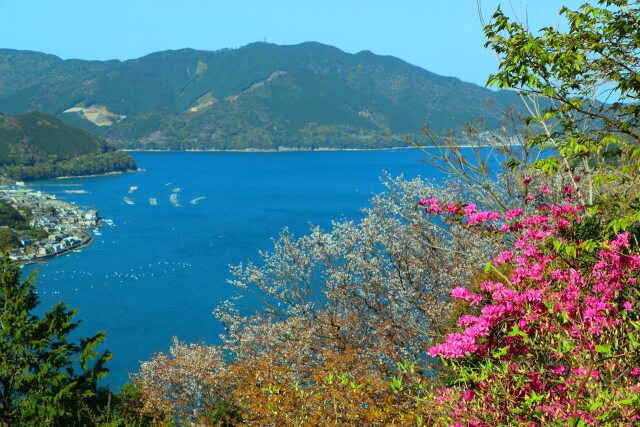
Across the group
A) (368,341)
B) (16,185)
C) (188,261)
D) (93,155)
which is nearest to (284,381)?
(368,341)

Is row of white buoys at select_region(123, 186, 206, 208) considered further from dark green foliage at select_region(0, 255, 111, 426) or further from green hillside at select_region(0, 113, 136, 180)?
dark green foliage at select_region(0, 255, 111, 426)

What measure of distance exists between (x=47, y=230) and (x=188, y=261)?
29.9 m

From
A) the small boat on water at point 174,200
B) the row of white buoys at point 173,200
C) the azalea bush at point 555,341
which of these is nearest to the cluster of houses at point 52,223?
the row of white buoys at point 173,200

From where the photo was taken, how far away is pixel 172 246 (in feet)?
251

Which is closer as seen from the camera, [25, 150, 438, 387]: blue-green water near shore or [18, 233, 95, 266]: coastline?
[25, 150, 438, 387]: blue-green water near shore

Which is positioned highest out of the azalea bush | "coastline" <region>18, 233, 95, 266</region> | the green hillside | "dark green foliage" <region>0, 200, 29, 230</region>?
the azalea bush

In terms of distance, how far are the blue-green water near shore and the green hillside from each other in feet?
36.2

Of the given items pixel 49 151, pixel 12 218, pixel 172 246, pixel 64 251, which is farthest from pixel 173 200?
pixel 49 151

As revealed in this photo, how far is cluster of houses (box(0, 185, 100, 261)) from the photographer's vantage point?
7700 cm

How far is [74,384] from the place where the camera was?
15.9m

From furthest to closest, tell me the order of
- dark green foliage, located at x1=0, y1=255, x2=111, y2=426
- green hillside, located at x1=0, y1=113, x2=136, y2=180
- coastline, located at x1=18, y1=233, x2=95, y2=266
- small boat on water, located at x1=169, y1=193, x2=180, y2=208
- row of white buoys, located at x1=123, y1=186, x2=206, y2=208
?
green hillside, located at x1=0, y1=113, x2=136, y2=180 → row of white buoys, located at x1=123, y1=186, x2=206, y2=208 → small boat on water, located at x1=169, y1=193, x2=180, y2=208 → coastline, located at x1=18, y1=233, x2=95, y2=266 → dark green foliage, located at x1=0, y1=255, x2=111, y2=426

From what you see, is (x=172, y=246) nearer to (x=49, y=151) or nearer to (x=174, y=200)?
(x=174, y=200)

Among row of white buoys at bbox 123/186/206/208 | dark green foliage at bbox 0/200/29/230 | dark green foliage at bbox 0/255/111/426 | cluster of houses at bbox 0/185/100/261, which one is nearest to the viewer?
dark green foliage at bbox 0/255/111/426

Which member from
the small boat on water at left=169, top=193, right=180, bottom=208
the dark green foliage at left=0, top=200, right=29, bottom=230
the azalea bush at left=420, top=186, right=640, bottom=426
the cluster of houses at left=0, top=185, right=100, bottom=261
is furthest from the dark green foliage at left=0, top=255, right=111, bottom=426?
the small boat on water at left=169, top=193, right=180, bottom=208
